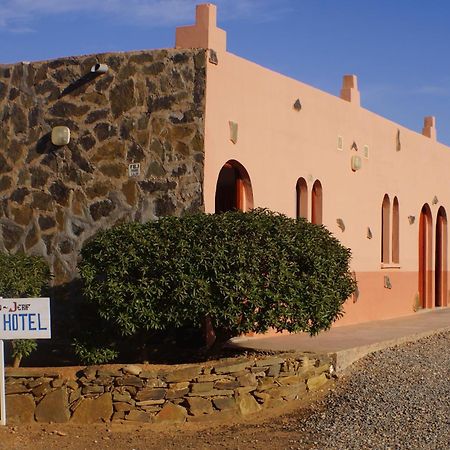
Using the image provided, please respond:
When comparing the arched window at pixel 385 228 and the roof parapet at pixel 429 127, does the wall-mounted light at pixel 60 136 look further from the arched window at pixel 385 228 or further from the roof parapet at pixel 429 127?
the roof parapet at pixel 429 127

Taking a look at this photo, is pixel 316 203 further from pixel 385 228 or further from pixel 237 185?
pixel 385 228

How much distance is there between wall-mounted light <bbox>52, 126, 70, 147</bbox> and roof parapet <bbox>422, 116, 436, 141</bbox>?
12.2 metres

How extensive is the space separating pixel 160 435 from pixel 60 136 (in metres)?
4.80

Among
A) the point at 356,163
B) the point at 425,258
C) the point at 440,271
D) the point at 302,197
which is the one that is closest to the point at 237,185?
the point at 302,197

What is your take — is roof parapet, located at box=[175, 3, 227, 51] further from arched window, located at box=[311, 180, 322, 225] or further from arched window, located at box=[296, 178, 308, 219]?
arched window, located at box=[311, 180, 322, 225]

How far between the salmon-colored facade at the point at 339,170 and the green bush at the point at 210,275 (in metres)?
1.86

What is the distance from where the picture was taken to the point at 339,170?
1658 cm

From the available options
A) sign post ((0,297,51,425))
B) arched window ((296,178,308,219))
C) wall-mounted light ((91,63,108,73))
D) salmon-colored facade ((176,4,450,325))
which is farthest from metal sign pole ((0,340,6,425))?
arched window ((296,178,308,219))

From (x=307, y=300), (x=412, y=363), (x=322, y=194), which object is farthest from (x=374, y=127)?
(x=307, y=300)

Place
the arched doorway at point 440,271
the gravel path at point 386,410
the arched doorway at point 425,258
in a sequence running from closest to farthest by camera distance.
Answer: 1. the gravel path at point 386,410
2. the arched doorway at point 425,258
3. the arched doorway at point 440,271

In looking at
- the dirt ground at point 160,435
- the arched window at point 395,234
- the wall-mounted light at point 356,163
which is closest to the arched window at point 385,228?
the arched window at point 395,234

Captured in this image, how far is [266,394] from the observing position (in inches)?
417

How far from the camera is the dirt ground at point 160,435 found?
939 centimetres

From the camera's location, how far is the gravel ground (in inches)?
360
